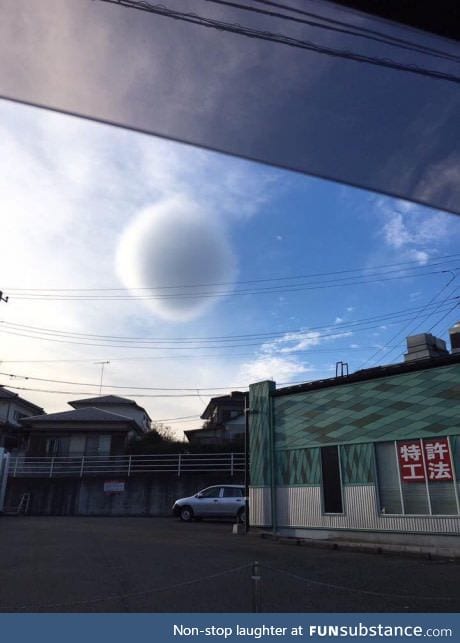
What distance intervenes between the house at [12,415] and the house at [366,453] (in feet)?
77.0

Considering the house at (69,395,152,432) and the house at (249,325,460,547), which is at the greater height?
the house at (69,395,152,432)

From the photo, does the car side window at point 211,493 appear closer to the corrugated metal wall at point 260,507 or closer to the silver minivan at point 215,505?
the silver minivan at point 215,505

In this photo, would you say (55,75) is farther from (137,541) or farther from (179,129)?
(137,541)

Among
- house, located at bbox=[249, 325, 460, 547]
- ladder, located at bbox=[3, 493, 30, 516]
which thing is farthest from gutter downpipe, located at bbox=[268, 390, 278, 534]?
ladder, located at bbox=[3, 493, 30, 516]

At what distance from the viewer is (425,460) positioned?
11344mm

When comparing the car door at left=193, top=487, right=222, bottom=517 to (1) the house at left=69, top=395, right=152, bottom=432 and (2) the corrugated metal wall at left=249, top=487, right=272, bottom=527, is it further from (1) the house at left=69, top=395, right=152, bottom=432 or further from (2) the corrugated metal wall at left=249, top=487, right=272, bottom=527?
(1) the house at left=69, top=395, right=152, bottom=432

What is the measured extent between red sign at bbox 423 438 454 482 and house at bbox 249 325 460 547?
2cm

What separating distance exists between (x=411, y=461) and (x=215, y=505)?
1029 centimetres

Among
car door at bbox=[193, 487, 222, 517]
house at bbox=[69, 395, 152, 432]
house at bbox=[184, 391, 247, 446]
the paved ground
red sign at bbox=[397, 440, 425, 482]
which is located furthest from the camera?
house at bbox=[69, 395, 152, 432]

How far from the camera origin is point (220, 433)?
39531mm

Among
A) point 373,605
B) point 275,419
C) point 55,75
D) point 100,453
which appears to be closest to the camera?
point 55,75

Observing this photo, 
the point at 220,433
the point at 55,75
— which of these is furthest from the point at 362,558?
the point at 220,433

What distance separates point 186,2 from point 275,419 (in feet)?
43.8

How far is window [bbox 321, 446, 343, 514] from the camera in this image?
12883 millimetres
